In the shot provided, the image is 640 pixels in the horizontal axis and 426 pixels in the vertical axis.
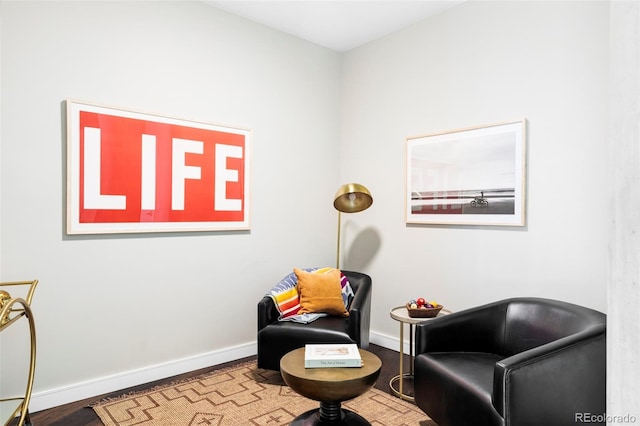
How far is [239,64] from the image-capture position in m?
3.37

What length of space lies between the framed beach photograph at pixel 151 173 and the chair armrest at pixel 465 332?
5.89ft

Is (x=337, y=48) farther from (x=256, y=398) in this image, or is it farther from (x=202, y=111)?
(x=256, y=398)

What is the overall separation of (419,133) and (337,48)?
53.4 inches

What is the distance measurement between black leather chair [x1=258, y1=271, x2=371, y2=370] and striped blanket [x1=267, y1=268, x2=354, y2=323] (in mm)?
48

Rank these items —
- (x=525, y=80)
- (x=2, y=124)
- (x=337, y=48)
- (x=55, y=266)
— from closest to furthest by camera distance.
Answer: (x=2, y=124)
(x=55, y=266)
(x=525, y=80)
(x=337, y=48)

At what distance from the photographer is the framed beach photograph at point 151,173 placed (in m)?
2.56

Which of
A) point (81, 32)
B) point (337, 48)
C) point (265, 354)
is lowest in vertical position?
point (265, 354)

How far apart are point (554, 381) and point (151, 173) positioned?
8.92 ft

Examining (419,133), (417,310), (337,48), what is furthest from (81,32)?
(417,310)

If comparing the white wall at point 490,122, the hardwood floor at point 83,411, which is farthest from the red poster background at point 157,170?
the white wall at point 490,122

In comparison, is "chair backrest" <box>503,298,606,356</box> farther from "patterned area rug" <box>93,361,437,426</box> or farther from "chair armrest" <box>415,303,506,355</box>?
"patterned area rug" <box>93,361,437,426</box>

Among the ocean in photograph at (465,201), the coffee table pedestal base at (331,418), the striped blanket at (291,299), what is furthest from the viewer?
the striped blanket at (291,299)

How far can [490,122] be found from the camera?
293 cm

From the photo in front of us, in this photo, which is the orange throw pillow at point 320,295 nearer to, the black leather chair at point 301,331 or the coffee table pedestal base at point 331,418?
the black leather chair at point 301,331
